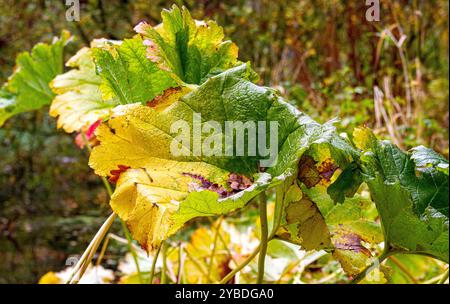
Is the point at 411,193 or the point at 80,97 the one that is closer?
the point at 411,193

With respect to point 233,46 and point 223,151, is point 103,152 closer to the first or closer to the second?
point 223,151

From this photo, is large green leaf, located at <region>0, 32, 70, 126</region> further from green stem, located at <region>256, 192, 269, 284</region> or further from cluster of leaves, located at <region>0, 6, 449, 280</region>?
green stem, located at <region>256, 192, 269, 284</region>

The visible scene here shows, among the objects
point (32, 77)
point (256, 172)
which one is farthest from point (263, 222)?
point (32, 77)

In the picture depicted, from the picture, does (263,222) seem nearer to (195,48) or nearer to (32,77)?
(195,48)

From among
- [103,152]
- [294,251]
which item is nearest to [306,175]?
[103,152]

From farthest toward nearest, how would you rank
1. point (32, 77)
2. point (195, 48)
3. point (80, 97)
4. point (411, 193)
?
1. point (32, 77)
2. point (80, 97)
3. point (195, 48)
4. point (411, 193)

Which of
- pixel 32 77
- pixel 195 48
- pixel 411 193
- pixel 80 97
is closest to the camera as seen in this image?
pixel 411 193
